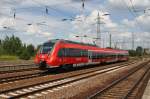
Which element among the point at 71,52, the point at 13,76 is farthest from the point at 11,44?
the point at 13,76

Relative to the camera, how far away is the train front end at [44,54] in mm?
29750

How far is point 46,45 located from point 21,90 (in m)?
13.4

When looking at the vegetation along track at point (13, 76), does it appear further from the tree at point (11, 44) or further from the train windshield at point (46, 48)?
the tree at point (11, 44)

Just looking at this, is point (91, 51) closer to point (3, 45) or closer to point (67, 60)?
point (67, 60)

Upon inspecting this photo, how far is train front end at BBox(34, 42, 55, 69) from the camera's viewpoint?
29750mm

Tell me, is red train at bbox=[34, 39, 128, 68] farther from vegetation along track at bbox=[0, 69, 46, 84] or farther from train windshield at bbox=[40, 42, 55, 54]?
vegetation along track at bbox=[0, 69, 46, 84]

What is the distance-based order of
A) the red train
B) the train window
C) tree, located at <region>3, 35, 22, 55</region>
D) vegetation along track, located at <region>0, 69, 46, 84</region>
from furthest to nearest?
1. tree, located at <region>3, 35, 22, 55</region>
2. the train window
3. the red train
4. vegetation along track, located at <region>0, 69, 46, 84</region>

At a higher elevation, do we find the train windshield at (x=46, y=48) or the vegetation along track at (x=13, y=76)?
the train windshield at (x=46, y=48)

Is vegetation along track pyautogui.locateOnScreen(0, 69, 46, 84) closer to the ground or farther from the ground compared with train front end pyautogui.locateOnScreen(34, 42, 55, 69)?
closer to the ground

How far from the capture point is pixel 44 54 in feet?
99.7

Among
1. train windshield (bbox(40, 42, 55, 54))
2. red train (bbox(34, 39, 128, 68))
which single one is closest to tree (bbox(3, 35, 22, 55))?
red train (bbox(34, 39, 128, 68))

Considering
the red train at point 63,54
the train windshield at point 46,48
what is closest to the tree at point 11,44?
the red train at point 63,54

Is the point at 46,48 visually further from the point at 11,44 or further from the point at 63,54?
the point at 11,44

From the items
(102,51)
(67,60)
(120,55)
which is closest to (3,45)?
(120,55)
